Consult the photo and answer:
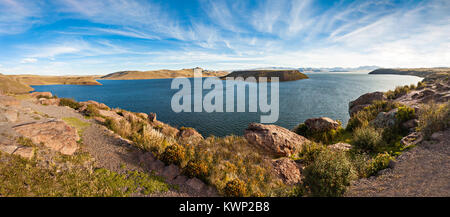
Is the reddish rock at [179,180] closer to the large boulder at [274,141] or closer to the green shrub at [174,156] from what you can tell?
the green shrub at [174,156]

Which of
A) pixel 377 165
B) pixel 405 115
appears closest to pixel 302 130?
pixel 405 115

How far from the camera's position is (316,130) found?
43.9 feet

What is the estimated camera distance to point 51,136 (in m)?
6.54

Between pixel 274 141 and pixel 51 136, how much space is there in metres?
10.8

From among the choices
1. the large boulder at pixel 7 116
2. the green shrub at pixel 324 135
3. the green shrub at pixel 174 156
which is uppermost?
the large boulder at pixel 7 116

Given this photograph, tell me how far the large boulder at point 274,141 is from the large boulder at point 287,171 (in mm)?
1508

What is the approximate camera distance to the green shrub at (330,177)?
5.04 metres

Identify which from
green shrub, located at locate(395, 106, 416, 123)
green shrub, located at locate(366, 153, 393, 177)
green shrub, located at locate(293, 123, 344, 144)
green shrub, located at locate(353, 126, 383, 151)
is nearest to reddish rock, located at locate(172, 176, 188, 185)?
green shrub, located at locate(366, 153, 393, 177)

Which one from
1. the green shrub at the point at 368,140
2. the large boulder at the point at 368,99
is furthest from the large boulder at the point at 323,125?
the large boulder at the point at 368,99

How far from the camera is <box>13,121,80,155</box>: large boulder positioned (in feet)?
20.6

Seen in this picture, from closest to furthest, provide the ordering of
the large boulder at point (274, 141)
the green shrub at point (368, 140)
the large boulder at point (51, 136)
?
1. the large boulder at point (51, 136)
2. the green shrub at point (368, 140)
3. the large boulder at point (274, 141)

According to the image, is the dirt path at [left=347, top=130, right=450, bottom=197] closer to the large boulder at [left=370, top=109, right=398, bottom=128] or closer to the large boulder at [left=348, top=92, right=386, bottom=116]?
the large boulder at [left=370, top=109, right=398, bottom=128]

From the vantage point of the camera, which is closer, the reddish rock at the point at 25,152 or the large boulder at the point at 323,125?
the reddish rock at the point at 25,152
